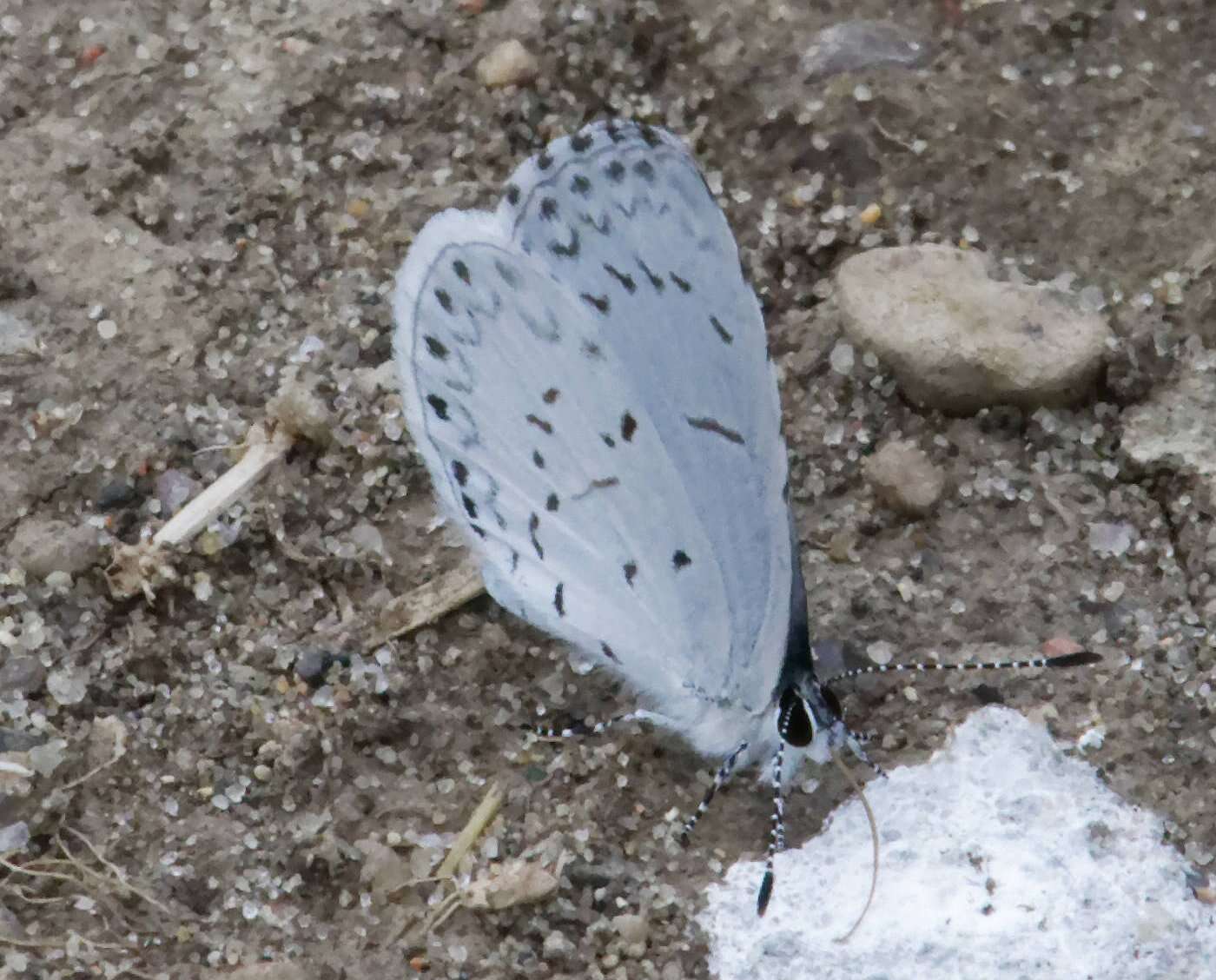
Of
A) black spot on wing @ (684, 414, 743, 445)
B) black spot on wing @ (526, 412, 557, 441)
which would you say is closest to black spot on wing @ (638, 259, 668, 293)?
black spot on wing @ (684, 414, 743, 445)

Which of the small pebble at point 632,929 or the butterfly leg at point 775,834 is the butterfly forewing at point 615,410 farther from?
the small pebble at point 632,929

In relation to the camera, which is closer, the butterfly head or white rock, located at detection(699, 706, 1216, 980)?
white rock, located at detection(699, 706, 1216, 980)

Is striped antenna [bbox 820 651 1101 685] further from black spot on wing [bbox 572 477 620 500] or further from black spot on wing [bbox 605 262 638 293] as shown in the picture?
black spot on wing [bbox 605 262 638 293]

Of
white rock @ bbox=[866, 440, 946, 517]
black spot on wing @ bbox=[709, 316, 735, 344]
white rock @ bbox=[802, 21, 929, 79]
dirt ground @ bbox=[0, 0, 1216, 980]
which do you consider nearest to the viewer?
black spot on wing @ bbox=[709, 316, 735, 344]

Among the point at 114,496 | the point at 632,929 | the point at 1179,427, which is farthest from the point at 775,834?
the point at 114,496

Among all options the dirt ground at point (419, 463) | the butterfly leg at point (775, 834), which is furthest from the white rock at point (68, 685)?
the butterfly leg at point (775, 834)

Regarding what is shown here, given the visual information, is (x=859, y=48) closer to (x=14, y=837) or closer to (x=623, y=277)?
(x=623, y=277)
